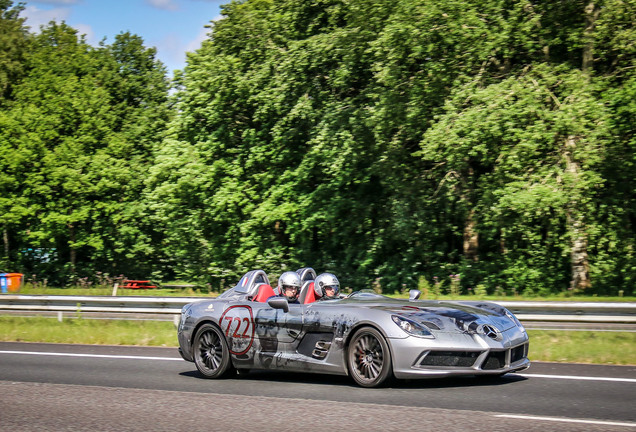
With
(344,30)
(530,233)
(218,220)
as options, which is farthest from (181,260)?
(530,233)

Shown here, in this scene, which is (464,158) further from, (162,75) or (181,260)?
(162,75)

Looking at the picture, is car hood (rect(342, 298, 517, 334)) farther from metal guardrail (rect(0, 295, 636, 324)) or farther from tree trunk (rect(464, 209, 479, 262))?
tree trunk (rect(464, 209, 479, 262))

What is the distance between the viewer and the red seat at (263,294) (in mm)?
10438

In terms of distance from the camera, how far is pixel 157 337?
628 inches

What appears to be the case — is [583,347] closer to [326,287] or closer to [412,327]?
[326,287]

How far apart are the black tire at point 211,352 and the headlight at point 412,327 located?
265cm

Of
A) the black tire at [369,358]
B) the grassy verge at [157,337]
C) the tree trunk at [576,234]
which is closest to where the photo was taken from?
the black tire at [369,358]

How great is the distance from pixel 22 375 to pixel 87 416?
388 centimetres

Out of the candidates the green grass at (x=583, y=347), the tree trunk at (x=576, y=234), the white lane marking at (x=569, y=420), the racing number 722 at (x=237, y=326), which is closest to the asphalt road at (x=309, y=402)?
the white lane marking at (x=569, y=420)

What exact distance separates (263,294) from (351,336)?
1.97 metres

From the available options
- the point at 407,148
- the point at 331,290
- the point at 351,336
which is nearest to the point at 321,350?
the point at 351,336

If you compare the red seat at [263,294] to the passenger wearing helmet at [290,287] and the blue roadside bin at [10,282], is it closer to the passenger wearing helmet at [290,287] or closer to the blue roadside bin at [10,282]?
the passenger wearing helmet at [290,287]

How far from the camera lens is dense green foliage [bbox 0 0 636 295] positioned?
2202cm

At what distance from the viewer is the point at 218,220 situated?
32469 millimetres
